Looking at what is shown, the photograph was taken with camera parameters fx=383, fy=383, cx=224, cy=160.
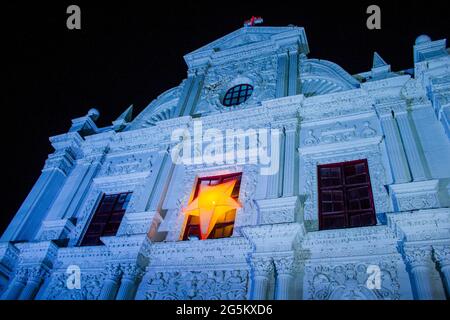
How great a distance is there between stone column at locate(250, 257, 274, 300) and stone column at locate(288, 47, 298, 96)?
5.68 metres

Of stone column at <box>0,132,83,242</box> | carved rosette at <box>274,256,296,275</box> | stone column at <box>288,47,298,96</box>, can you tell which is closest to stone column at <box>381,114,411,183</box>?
carved rosette at <box>274,256,296,275</box>

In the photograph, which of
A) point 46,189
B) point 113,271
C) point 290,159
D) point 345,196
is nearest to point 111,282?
point 113,271

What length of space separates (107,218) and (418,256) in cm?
771

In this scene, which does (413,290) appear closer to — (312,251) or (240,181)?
(312,251)

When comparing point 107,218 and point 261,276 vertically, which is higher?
point 107,218

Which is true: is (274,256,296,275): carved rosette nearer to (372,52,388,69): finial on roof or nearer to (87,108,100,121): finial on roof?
(372,52,388,69): finial on roof

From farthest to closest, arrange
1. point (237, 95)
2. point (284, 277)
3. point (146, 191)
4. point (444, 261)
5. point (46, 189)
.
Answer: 1. point (237, 95)
2. point (46, 189)
3. point (146, 191)
4. point (284, 277)
5. point (444, 261)

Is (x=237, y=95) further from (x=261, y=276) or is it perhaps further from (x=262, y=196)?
(x=261, y=276)

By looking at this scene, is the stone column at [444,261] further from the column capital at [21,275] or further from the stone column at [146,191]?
the column capital at [21,275]

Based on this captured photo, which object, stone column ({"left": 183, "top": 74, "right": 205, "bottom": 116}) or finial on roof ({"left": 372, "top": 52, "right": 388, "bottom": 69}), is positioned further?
stone column ({"left": 183, "top": 74, "right": 205, "bottom": 116})

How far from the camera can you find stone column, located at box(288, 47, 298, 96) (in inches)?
453

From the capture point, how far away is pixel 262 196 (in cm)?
894

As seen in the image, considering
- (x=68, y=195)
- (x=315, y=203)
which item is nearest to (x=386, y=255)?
(x=315, y=203)

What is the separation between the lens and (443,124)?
28.6 ft
